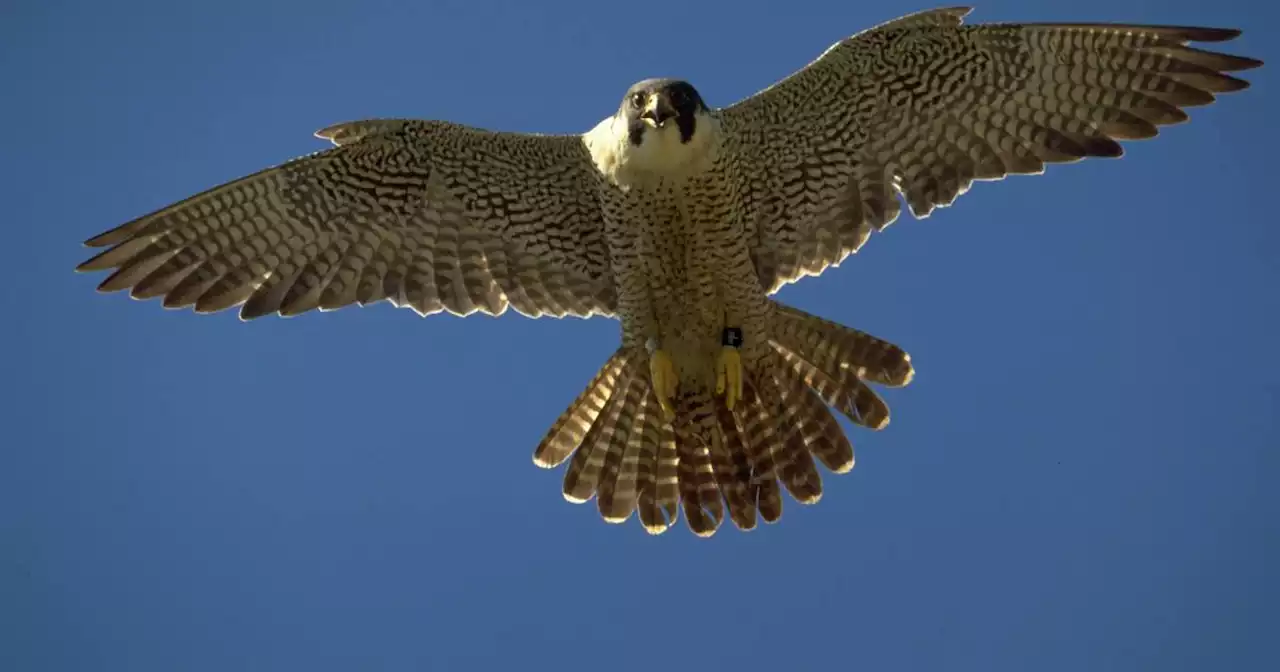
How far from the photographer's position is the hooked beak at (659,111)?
27.2 feet

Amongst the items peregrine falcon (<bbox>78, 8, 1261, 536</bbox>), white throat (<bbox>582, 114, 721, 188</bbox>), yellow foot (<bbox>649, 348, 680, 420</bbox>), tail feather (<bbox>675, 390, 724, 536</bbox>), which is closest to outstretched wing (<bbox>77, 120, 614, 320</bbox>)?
peregrine falcon (<bbox>78, 8, 1261, 536</bbox>)

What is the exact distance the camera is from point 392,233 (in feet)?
30.6

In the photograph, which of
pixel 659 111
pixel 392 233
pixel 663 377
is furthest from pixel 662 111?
pixel 392 233

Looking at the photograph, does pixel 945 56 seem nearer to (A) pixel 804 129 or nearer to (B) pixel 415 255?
(A) pixel 804 129

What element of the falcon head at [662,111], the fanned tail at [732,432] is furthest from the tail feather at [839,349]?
the falcon head at [662,111]

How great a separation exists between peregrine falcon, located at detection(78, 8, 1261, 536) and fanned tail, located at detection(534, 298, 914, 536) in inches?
0.4

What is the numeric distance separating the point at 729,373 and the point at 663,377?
1.12 ft

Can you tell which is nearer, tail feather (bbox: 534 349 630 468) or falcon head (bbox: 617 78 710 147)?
falcon head (bbox: 617 78 710 147)

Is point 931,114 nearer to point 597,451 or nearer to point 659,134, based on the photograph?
point 659,134

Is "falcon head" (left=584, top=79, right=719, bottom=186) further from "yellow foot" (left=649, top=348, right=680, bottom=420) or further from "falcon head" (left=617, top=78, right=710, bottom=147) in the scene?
"yellow foot" (left=649, top=348, right=680, bottom=420)

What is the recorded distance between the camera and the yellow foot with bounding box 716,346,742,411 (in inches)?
356

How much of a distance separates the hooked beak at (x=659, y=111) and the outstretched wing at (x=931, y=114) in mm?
576

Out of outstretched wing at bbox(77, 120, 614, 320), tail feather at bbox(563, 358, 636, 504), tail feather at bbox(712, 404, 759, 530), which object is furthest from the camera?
tail feather at bbox(563, 358, 636, 504)

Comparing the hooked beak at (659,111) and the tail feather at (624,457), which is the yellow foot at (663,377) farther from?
the hooked beak at (659,111)
